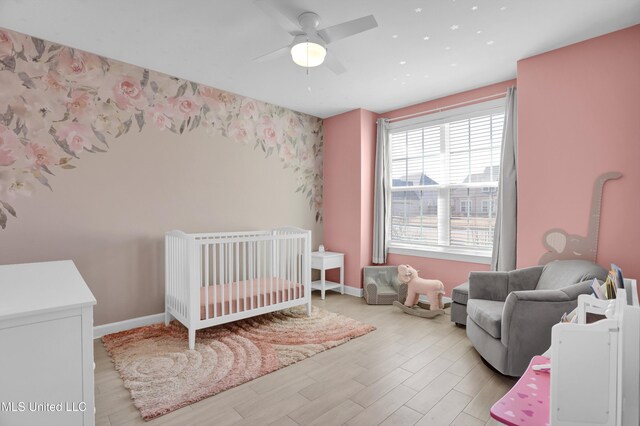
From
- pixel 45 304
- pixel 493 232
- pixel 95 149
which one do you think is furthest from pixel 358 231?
pixel 45 304

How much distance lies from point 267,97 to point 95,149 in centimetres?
178

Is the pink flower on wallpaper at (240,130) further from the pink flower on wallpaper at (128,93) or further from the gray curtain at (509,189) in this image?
the gray curtain at (509,189)

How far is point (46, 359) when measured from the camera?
1101 millimetres

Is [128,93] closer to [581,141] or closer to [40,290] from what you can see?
[40,290]

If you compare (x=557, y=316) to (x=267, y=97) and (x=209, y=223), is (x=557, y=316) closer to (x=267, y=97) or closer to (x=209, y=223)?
(x=209, y=223)

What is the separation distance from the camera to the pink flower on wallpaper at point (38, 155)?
2461 millimetres

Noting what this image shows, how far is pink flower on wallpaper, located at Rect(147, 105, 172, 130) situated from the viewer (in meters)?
3.03

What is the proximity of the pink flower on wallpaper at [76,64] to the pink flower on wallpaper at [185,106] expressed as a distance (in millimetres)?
627

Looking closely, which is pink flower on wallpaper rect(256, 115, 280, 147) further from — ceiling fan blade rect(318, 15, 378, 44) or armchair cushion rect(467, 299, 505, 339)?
armchair cushion rect(467, 299, 505, 339)

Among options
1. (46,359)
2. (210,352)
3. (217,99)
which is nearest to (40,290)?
(46,359)

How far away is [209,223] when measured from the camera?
342 centimetres

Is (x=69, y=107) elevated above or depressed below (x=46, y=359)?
above

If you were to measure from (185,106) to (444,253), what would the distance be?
3158 millimetres

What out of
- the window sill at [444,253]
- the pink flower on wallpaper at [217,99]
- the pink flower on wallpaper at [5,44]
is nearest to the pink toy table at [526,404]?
the window sill at [444,253]
